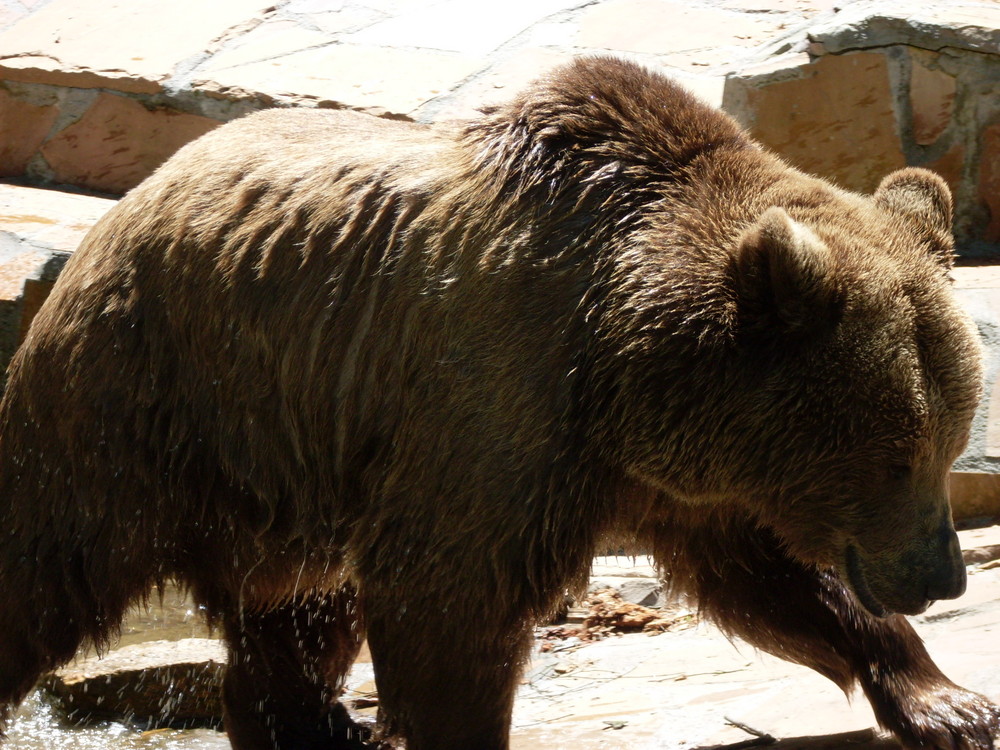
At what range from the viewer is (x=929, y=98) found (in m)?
6.57

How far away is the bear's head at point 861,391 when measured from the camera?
10.6ft

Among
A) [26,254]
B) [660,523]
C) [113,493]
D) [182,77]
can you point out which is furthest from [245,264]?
[182,77]

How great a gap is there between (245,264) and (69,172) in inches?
162

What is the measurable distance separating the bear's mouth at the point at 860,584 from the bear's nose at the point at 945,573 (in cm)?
14

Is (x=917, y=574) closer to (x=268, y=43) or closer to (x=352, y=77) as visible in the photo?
(x=352, y=77)

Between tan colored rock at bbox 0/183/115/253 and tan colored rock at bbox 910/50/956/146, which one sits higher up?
tan colored rock at bbox 910/50/956/146

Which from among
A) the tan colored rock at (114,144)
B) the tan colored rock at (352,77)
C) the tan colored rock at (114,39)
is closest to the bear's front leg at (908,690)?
the tan colored rock at (352,77)

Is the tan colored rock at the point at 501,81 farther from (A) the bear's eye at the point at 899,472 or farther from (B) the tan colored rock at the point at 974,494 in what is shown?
(A) the bear's eye at the point at 899,472

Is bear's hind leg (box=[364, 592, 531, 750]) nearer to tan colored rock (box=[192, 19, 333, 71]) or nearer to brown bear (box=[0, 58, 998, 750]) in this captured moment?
brown bear (box=[0, 58, 998, 750])

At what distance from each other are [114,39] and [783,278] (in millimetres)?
5931

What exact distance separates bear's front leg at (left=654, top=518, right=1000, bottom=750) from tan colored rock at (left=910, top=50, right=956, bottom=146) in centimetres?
342

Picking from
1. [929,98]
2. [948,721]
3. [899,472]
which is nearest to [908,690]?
[948,721]

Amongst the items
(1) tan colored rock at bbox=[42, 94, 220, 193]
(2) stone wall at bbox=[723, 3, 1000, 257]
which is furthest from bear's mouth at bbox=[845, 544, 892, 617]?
(1) tan colored rock at bbox=[42, 94, 220, 193]

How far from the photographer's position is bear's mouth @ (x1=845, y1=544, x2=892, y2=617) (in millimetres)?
3393
